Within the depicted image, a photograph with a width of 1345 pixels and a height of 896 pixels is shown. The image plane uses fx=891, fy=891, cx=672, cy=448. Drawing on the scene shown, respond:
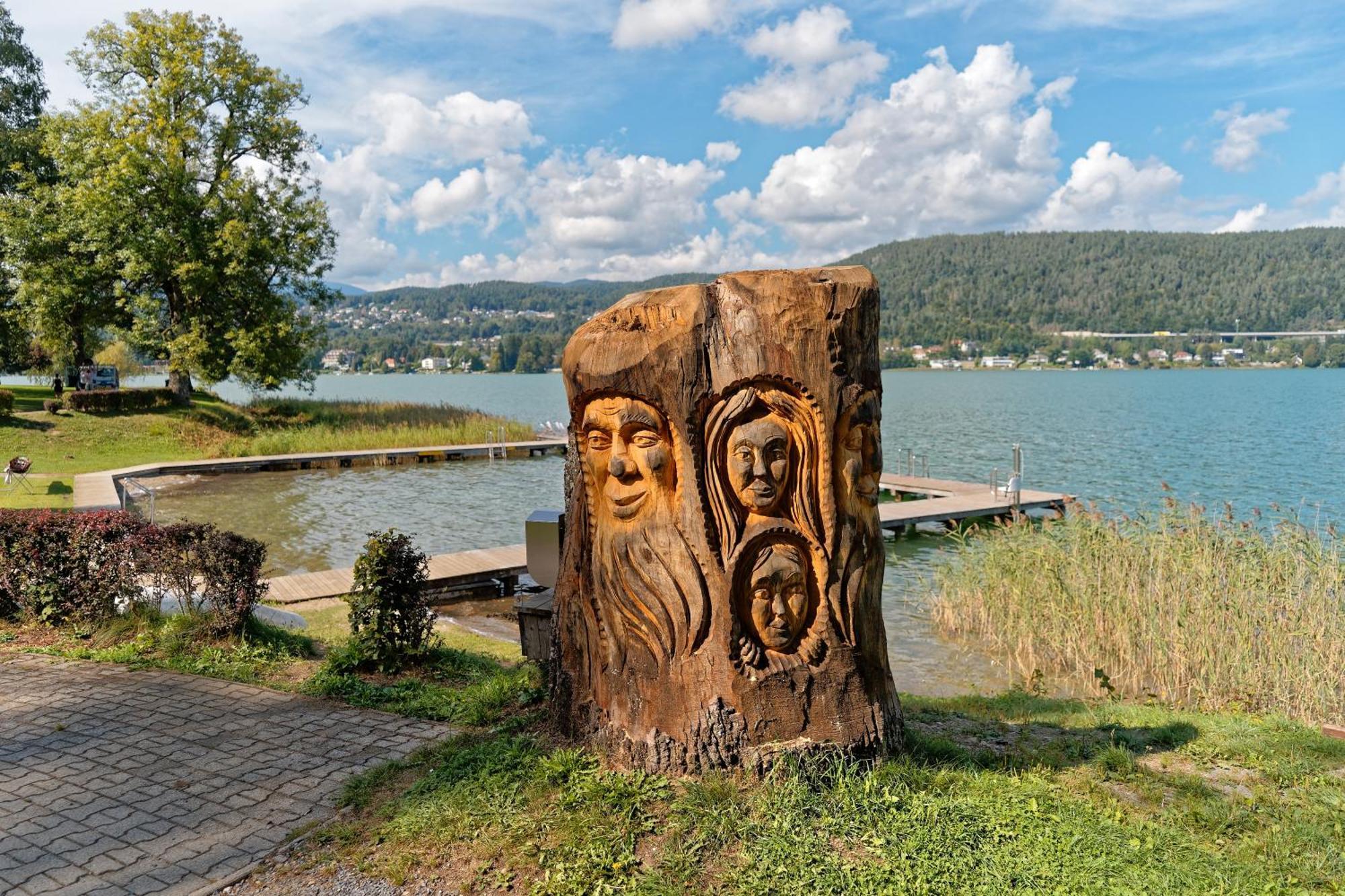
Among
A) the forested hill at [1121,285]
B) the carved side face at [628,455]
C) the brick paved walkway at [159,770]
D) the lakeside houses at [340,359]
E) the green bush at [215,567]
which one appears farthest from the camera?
the lakeside houses at [340,359]

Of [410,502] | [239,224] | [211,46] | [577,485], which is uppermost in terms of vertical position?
[211,46]

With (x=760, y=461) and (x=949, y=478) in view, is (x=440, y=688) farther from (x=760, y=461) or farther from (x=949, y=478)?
(x=949, y=478)

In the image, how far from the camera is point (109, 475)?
20109mm

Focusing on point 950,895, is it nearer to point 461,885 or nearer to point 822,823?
point 822,823

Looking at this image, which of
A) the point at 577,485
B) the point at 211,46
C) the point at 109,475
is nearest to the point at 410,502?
the point at 109,475

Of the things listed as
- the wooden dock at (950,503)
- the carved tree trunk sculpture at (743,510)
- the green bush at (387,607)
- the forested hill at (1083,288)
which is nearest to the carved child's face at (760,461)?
the carved tree trunk sculpture at (743,510)

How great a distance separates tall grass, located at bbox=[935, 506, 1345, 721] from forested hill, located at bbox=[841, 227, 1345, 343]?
351ft

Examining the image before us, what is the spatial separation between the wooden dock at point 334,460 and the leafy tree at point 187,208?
15.4 ft

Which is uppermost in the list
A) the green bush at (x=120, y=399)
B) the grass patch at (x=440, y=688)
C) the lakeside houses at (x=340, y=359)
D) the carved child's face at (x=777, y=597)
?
the lakeside houses at (x=340, y=359)

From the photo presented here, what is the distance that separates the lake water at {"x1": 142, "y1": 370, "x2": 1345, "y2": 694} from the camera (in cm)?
1282

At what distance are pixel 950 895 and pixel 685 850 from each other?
3.33 ft

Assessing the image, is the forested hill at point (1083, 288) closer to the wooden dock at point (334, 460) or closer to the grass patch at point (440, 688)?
the wooden dock at point (334, 460)

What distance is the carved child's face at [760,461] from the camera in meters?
4.06

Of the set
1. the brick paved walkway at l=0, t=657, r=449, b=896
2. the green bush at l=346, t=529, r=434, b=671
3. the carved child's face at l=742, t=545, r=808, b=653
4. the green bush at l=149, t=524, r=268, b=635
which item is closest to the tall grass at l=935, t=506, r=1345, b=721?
the carved child's face at l=742, t=545, r=808, b=653
